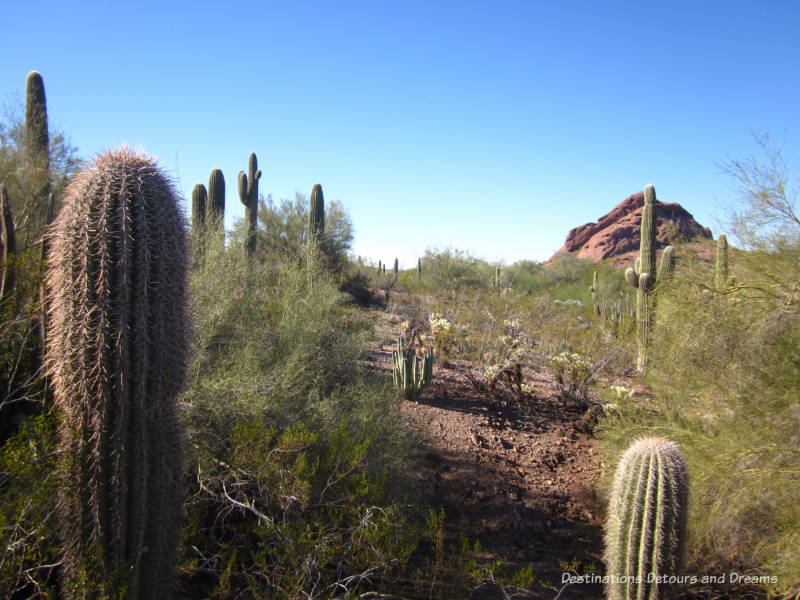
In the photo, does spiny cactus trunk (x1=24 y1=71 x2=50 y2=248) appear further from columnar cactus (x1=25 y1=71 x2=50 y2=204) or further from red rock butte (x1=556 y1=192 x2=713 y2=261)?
red rock butte (x1=556 y1=192 x2=713 y2=261)

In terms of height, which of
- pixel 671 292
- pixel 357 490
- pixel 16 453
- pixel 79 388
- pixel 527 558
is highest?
pixel 671 292

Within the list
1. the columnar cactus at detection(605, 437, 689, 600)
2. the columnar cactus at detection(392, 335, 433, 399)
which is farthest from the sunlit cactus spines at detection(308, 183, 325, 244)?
the columnar cactus at detection(605, 437, 689, 600)

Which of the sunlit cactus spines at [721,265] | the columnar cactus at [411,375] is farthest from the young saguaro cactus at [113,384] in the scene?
the sunlit cactus spines at [721,265]

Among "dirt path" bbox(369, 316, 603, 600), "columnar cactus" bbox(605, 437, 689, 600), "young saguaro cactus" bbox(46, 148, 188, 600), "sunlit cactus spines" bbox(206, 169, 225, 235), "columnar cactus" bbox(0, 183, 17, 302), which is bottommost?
"dirt path" bbox(369, 316, 603, 600)

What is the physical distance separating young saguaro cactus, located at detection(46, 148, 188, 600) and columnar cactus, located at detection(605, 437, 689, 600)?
2.66 meters

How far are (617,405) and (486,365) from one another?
2.62 m

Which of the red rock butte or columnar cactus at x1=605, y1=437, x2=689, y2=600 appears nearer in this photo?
columnar cactus at x1=605, y1=437, x2=689, y2=600

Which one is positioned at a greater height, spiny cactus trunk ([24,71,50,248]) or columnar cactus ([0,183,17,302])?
spiny cactus trunk ([24,71,50,248])

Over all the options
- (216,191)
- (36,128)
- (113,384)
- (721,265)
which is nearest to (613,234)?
(216,191)

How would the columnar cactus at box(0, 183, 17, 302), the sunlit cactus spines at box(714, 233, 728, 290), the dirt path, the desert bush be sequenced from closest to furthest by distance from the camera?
1. the desert bush
2. the columnar cactus at box(0, 183, 17, 302)
3. the dirt path
4. the sunlit cactus spines at box(714, 233, 728, 290)

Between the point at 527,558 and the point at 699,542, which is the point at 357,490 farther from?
the point at 699,542

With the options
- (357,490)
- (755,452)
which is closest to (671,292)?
(755,452)

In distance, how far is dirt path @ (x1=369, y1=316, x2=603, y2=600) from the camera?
391 cm

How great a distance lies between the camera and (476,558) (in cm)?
371
